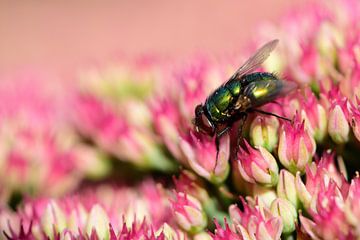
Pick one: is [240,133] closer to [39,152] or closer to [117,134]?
[117,134]

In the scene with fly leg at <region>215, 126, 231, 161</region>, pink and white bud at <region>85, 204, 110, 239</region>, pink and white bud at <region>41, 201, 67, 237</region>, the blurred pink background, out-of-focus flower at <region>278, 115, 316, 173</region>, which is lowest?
out-of-focus flower at <region>278, 115, 316, 173</region>

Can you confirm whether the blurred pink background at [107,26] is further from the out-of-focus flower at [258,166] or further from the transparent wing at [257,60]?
the out-of-focus flower at [258,166]

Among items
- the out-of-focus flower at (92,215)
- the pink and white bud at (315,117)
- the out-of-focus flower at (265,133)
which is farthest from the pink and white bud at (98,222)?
the pink and white bud at (315,117)

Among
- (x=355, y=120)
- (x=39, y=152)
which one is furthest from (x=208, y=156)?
(x=39, y=152)

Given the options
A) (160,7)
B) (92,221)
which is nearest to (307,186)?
(92,221)

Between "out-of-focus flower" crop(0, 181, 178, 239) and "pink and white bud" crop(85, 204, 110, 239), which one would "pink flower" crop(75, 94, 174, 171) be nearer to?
"out-of-focus flower" crop(0, 181, 178, 239)

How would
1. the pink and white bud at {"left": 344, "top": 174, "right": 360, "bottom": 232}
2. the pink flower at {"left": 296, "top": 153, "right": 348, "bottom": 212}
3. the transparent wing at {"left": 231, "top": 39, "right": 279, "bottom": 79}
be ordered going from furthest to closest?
1. the transparent wing at {"left": 231, "top": 39, "right": 279, "bottom": 79}
2. the pink flower at {"left": 296, "top": 153, "right": 348, "bottom": 212}
3. the pink and white bud at {"left": 344, "top": 174, "right": 360, "bottom": 232}

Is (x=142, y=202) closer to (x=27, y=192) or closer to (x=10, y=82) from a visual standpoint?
(x=27, y=192)

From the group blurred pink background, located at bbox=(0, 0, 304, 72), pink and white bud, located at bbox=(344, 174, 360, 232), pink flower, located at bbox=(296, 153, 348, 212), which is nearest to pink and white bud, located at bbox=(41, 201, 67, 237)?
pink flower, located at bbox=(296, 153, 348, 212)
